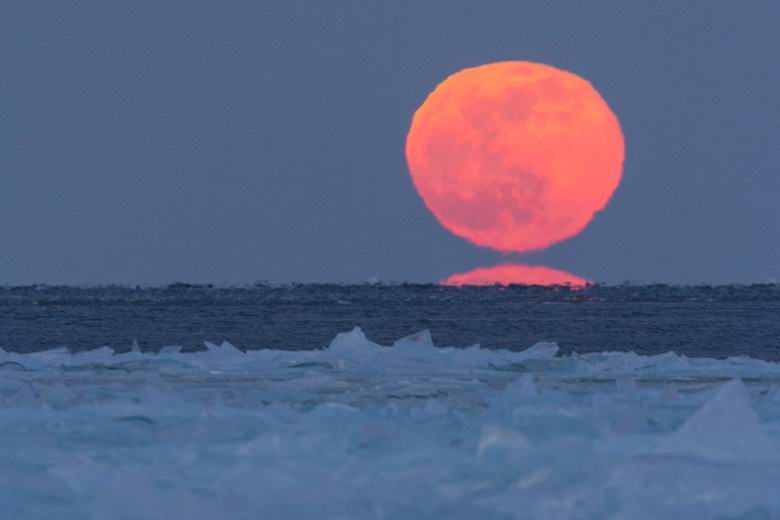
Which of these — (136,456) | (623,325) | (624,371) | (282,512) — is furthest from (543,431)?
(623,325)

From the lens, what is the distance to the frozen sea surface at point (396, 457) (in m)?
8.37


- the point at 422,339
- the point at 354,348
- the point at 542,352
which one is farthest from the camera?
the point at 422,339

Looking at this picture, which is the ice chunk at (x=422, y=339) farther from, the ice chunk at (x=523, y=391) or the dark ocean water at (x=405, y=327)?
the dark ocean water at (x=405, y=327)

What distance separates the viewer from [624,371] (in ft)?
50.7

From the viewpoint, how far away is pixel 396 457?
9.09 meters

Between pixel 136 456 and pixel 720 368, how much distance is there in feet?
28.0

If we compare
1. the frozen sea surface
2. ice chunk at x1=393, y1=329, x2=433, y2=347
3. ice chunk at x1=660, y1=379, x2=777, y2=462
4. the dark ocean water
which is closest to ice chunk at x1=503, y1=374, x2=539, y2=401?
the frozen sea surface

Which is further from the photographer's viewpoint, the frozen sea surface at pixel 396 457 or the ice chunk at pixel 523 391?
the ice chunk at pixel 523 391

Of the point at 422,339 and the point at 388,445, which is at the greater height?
the point at 422,339

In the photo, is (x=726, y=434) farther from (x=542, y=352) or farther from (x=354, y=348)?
(x=354, y=348)

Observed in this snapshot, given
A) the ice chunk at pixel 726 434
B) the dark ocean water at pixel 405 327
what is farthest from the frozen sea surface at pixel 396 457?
the dark ocean water at pixel 405 327

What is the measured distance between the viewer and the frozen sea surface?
8367 mm

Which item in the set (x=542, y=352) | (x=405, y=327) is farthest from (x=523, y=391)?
(x=405, y=327)

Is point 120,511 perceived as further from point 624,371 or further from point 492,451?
point 624,371
